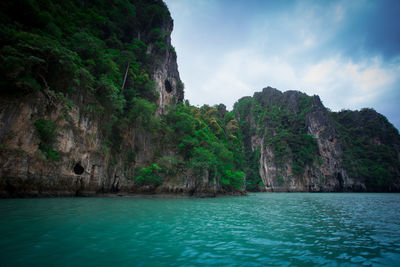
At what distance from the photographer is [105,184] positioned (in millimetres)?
18047

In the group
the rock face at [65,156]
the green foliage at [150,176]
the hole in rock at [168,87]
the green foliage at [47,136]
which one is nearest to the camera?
the rock face at [65,156]

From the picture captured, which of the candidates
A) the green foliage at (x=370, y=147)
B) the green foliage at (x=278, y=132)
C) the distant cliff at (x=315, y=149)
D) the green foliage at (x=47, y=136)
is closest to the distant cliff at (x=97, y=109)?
the green foliage at (x=47, y=136)

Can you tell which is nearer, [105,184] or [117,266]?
[117,266]

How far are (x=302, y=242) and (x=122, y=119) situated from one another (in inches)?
784

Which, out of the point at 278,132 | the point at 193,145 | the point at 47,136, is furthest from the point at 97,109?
the point at 278,132

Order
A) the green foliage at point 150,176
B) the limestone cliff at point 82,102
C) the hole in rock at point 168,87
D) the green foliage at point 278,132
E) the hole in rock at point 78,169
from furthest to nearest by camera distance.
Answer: the green foliage at point 278,132
the hole in rock at point 168,87
the green foliage at point 150,176
the hole in rock at point 78,169
the limestone cliff at point 82,102

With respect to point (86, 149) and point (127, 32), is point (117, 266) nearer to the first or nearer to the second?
point (86, 149)

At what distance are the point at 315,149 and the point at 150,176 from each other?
5676 cm

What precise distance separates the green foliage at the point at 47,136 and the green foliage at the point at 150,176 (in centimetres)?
837

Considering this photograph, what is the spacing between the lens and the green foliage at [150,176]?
1989cm

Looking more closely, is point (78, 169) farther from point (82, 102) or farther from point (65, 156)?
point (82, 102)

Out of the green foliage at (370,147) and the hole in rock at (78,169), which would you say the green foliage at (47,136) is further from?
the green foliage at (370,147)

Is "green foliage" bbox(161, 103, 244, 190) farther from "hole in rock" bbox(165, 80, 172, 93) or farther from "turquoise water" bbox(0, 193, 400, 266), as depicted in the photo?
"turquoise water" bbox(0, 193, 400, 266)

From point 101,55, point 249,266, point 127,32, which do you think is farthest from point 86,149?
point 127,32
